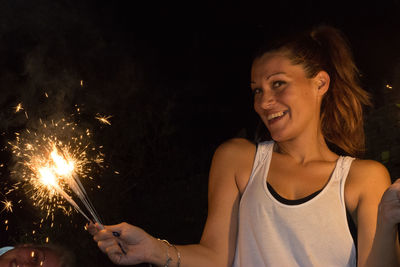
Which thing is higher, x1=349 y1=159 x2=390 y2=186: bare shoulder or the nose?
the nose

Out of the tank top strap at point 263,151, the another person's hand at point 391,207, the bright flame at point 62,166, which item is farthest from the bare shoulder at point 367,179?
the bright flame at point 62,166

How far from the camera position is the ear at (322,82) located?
128 inches

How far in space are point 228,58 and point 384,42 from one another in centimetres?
213

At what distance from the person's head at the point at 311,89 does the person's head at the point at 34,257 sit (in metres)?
1.80

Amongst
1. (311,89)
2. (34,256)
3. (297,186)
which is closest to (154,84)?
(34,256)

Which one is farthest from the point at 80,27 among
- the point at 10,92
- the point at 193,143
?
the point at 193,143

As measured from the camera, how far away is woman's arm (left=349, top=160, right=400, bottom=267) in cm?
251

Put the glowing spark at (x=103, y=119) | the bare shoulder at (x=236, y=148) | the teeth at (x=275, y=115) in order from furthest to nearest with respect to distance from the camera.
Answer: the glowing spark at (x=103, y=119) < the bare shoulder at (x=236, y=148) < the teeth at (x=275, y=115)

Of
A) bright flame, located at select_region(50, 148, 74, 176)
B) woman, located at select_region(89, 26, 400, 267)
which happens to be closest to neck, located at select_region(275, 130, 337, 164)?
woman, located at select_region(89, 26, 400, 267)

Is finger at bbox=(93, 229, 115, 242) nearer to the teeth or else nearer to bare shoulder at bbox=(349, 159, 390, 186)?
the teeth

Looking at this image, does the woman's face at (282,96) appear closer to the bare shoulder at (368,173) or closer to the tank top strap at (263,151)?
the tank top strap at (263,151)

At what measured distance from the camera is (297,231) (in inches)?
112

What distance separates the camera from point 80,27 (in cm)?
599

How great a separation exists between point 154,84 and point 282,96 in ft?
12.9
